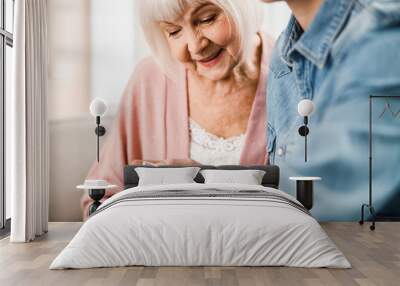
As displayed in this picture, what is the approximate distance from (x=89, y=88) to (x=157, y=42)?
99 centimetres

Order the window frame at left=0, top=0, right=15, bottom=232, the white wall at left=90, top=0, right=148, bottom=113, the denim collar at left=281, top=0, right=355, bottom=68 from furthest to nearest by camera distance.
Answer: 1. the white wall at left=90, top=0, right=148, bottom=113
2. the denim collar at left=281, top=0, right=355, bottom=68
3. the window frame at left=0, top=0, right=15, bottom=232

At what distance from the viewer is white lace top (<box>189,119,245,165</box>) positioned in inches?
264

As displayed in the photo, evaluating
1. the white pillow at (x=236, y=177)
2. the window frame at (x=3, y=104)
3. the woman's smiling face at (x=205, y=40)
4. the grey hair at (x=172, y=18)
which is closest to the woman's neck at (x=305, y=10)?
the grey hair at (x=172, y=18)

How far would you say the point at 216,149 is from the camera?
22.1ft

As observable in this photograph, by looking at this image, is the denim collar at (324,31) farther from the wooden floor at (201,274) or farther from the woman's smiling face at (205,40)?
the wooden floor at (201,274)

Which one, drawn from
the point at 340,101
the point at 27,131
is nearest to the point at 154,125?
the point at 27,131

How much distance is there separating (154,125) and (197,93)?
639 mm

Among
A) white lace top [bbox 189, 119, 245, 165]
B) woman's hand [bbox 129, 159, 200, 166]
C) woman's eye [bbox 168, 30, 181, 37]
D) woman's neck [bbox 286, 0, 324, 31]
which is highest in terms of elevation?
woman's neck [bbox 286, 0, 324, 31]

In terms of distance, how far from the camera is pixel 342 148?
263 inches

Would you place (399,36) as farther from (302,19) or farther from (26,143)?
(26,143)

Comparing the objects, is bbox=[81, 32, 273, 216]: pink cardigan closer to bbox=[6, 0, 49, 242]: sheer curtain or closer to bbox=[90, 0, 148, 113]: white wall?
bbox=[90, 0, 148, 113]: white wall

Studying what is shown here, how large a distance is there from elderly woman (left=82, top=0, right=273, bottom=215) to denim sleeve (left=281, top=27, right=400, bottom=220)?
0.71m

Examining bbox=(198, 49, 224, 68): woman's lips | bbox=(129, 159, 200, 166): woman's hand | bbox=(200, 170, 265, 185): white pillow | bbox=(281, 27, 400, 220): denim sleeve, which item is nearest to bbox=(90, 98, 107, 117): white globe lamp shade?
bbox=(129, 159, 200, 166): woman's hand

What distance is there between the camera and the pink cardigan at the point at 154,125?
6742mm
